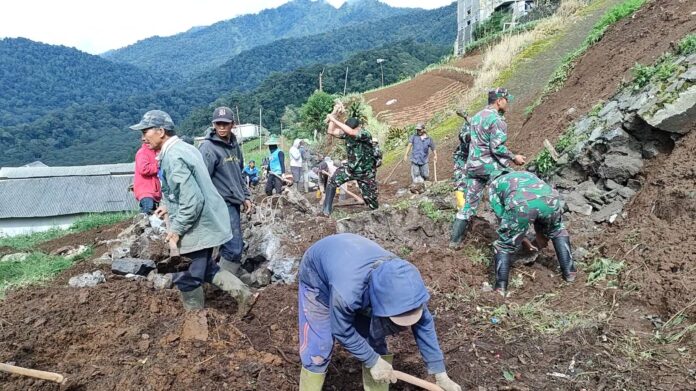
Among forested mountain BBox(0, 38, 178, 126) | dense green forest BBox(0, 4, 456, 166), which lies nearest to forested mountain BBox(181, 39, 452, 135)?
dense green forest BBox(0, 4, 456, 166)

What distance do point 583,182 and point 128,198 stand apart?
26.4 m

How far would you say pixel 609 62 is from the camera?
9133 millimetres

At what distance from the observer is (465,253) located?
17.4 feet

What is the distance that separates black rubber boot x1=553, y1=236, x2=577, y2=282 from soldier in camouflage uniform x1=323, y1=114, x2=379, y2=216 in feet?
9.00

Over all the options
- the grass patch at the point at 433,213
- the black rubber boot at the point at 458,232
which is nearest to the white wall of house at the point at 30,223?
the grass patch at the point at 433,213

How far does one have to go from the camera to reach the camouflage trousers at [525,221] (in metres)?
4.25

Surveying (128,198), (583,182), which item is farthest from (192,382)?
(128,198)

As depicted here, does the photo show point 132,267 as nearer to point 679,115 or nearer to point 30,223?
point 679,115

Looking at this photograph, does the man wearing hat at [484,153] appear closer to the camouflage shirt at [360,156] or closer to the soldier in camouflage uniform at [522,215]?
the soldier in camouflage uniform at [522,215]

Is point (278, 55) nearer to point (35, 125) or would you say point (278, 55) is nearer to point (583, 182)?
point (35, 125)

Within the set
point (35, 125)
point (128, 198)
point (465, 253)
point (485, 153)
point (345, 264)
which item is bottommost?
point (35, 125)

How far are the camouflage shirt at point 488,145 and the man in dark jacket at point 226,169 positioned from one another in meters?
2.37

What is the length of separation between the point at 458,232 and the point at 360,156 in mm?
1821

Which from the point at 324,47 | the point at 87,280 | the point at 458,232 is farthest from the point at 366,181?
the point at 324,47
